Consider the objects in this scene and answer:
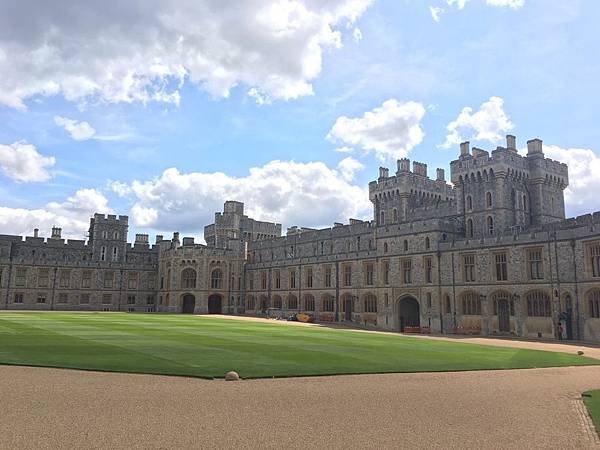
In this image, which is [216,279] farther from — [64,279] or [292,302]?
[64,279]

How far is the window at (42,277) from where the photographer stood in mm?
68125

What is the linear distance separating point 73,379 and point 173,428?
547cm

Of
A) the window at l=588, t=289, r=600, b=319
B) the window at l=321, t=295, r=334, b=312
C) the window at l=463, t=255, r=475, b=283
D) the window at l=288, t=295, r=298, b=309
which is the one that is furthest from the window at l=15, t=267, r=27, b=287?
the window at l=588, t=289, r=600, b=319

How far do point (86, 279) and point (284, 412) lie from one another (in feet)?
223

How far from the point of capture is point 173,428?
8.62 metres

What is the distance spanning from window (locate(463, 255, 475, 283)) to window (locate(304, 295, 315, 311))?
2182 cm

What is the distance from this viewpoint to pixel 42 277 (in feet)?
224

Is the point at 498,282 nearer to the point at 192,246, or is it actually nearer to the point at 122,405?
the point at 122,405

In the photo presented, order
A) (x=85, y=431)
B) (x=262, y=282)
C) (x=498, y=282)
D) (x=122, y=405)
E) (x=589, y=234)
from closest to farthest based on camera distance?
(x=85, y=431) < (x=122, y=405) < (x=589, y=234) < (x=498, y=282) < (x=262, y=282)

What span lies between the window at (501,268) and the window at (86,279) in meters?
54.6

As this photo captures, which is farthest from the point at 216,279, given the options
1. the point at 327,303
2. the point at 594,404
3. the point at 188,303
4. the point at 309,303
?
the point at 594,404

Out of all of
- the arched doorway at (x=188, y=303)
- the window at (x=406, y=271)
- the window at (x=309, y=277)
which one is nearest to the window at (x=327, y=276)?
the window at (x=309, y=277)

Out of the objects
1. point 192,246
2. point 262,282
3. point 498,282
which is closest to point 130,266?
point 192,246

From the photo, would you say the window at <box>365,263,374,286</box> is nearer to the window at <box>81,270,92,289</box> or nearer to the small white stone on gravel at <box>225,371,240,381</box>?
the small white stone on gravel at <box>225,371,240,381</box>
